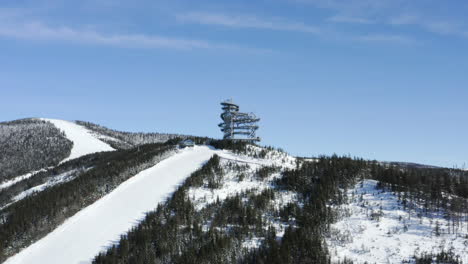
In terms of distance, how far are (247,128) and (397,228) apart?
27.6m

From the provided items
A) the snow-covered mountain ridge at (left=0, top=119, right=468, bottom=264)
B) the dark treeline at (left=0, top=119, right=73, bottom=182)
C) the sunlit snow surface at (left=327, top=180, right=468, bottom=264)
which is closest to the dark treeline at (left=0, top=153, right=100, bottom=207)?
the snow-covered mountain ridge at (left=0, top=119, right=468, bottom=264)

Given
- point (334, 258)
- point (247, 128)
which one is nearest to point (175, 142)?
point (247, 128)

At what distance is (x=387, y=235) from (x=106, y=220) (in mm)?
11911

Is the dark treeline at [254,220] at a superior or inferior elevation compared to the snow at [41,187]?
superior

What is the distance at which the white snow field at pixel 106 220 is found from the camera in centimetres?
1608

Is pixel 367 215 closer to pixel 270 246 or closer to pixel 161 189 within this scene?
pixel 270 246

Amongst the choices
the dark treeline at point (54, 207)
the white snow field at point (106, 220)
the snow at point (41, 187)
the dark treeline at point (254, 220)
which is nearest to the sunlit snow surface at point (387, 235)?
the dark treeline at point (254, 220)

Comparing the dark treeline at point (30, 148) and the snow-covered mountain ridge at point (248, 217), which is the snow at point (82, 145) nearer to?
the dark treeline at point (30, 148)

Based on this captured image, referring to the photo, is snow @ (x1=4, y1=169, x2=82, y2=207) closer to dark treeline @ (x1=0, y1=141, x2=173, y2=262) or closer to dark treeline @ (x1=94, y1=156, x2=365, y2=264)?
dark treeline @ (x1=0, y1=141, x2=173, y2=262)

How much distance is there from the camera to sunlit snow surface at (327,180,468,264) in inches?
563

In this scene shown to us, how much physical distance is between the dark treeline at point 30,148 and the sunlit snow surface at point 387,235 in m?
47.4

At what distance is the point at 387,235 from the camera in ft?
52.0

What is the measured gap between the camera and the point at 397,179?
864 inches

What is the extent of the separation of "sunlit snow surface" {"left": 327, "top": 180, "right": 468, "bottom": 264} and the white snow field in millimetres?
8858
